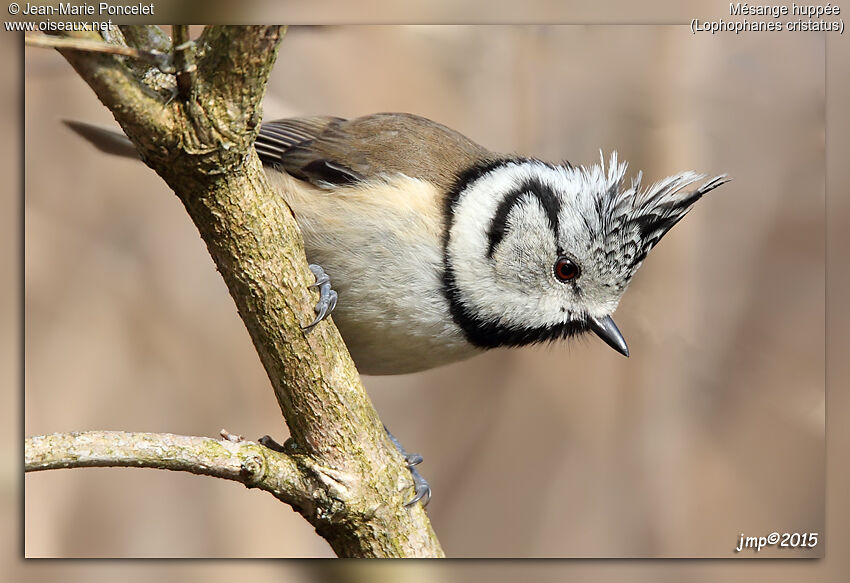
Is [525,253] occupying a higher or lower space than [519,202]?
lower

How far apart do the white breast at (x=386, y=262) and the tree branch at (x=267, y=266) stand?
23cm

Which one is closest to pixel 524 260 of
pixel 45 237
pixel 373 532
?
pixel 373 532

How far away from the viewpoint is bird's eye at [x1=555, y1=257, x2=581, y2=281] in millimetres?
1786

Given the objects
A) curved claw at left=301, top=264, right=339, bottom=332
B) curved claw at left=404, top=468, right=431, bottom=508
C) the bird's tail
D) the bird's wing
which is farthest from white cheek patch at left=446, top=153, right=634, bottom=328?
the bird's tail

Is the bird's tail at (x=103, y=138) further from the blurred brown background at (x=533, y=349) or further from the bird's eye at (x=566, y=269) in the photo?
the bird's eye at (x=566, y=269)

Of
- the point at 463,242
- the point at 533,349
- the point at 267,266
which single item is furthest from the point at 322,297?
the point at 533,349

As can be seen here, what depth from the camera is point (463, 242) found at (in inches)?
68.5

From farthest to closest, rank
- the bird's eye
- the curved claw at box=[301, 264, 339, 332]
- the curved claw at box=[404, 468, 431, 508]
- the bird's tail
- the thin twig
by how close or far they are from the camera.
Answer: the bird's tail
the bird's eye
the curved claw at box=[404, 468, 431, 508]
the curved claw at box=[301, 264, 339, 332]
the thin twig

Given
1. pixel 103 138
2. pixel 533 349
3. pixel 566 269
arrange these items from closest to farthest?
pixel 566 269, pixel 103 138, pixel 533 349

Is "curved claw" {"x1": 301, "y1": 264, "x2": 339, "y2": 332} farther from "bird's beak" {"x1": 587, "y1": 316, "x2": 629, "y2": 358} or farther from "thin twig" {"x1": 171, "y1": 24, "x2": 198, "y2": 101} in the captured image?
"bird's beak" {"x1": 587, "y1": 316, "x2": 629, "y2": 358}

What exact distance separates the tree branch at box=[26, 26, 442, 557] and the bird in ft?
0.77

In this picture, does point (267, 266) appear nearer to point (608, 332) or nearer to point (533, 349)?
point (608, 332)

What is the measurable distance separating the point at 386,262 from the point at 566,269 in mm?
396

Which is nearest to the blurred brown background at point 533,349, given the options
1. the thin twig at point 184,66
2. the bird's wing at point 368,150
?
the bird's wing at point 368,150
